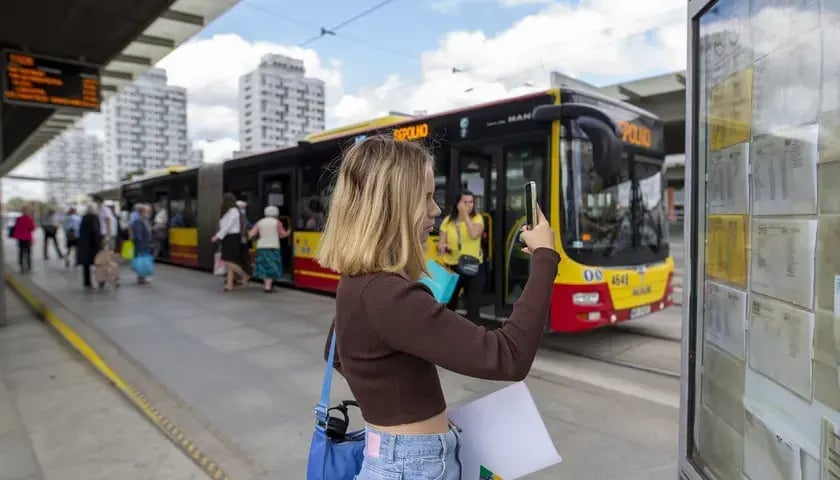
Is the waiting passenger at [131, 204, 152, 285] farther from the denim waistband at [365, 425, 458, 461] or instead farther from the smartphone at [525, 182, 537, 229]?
the smartphone at [525, 182, 537, 229]

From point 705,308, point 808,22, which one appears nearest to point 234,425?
point 705,308

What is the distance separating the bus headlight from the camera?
19.4 feet

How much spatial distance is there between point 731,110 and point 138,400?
15.9 ft

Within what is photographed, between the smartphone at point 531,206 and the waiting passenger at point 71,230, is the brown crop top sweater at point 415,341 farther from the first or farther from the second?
the waiting passenger at point 71,230

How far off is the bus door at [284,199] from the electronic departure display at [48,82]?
3.51 m

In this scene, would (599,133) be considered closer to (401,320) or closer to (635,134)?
(635,134)

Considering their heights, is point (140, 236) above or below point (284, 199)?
below

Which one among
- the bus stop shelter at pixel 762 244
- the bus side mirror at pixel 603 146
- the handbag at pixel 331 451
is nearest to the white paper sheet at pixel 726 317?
the bus stop shelter at pixel 762 244

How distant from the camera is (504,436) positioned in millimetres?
1592

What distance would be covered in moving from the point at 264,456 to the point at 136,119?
93.4m

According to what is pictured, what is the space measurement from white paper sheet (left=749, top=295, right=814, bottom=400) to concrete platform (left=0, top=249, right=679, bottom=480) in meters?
2.06

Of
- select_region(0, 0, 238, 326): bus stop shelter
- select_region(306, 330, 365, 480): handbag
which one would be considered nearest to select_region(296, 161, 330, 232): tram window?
select_region(0, 0, 238, 326): bus stop shelter

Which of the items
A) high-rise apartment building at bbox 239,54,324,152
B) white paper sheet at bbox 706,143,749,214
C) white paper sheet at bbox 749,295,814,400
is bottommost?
white paper sheet at bbox 749,295,814,400

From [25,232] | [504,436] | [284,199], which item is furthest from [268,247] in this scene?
[504,436]
